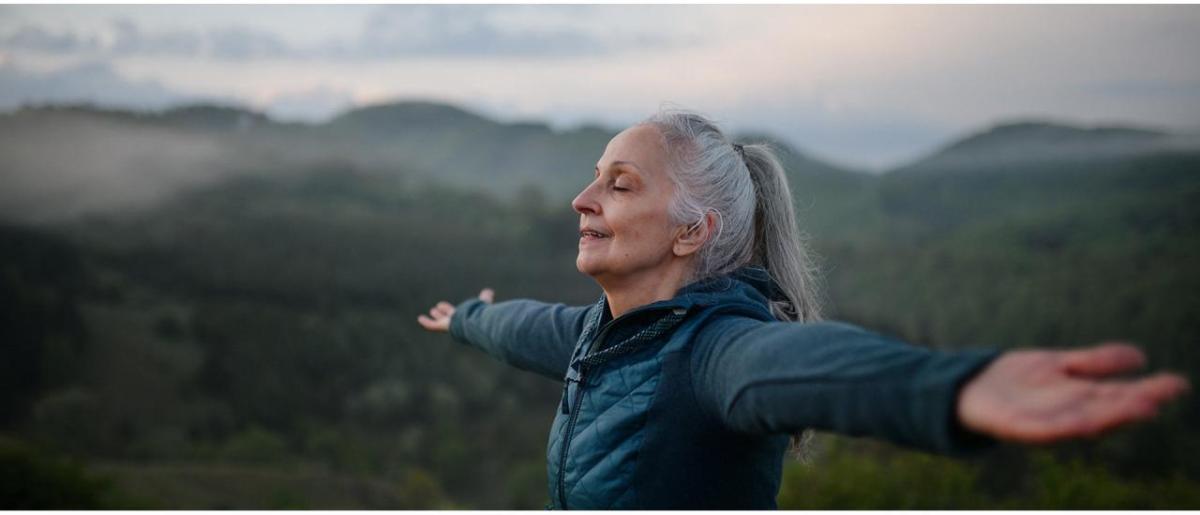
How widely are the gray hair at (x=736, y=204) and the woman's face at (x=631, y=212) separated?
0.9 inches

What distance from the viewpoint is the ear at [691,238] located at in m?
1.55

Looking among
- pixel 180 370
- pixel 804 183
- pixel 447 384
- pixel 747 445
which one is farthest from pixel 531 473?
pixel 747 445

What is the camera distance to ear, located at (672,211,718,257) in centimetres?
155

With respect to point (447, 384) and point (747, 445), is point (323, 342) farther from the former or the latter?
point (747, 445)

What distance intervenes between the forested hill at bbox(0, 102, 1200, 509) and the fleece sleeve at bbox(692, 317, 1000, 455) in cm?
793

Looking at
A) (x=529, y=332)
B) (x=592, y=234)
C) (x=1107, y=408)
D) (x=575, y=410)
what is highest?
(x=592, y=234)

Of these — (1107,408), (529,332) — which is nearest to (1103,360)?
(1107,408)

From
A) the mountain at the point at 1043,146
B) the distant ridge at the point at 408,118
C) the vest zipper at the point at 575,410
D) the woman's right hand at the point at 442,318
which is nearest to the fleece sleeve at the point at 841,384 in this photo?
the vest zipper at the point at 575,410

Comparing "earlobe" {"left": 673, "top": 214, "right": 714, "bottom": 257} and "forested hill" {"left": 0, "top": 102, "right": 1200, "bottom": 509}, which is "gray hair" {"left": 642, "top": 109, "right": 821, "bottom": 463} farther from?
"forested hill" {"left": 0, "top": 102, "right": 1200, "bottom": 509}

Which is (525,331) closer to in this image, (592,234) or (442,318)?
(442,318)

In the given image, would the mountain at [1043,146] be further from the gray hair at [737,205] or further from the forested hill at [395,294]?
the gray hair at [737,205]

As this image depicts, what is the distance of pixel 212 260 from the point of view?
1030cm

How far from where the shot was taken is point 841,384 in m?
1.05

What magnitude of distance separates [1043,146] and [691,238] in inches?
399
